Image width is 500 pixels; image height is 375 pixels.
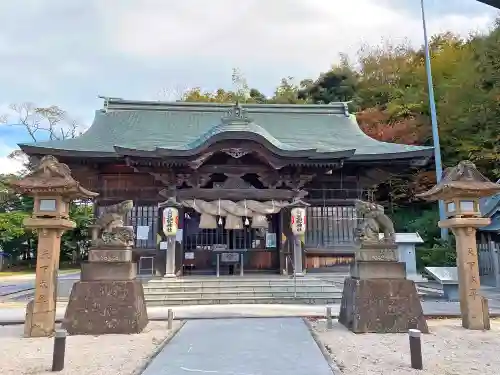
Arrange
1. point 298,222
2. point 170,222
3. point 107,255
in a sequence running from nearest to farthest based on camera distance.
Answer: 1. point 107,255
2. point 170,222
3. point 298,222

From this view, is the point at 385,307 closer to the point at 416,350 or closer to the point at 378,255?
the point at 378,255

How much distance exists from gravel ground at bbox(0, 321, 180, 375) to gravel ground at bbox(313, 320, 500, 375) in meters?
2.78

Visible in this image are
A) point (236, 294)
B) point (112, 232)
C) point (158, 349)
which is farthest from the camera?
point (236, 294)

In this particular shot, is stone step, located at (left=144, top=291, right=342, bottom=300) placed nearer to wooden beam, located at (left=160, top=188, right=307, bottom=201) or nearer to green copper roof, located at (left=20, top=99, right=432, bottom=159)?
wooden beam, located at (left=160, top=188, right=307, bottom=201)

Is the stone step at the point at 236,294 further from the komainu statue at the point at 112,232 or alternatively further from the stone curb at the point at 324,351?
the komainu statue at the point at 112,232

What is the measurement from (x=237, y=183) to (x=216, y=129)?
6.69 feet

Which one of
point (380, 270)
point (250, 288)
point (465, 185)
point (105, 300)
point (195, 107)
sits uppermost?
point (195, 107)

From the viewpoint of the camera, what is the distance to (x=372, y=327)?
709cm

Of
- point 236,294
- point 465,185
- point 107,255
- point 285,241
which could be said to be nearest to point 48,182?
point 107,255

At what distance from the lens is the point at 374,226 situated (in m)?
7.87

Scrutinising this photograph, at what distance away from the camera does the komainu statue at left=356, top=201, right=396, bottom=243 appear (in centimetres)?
777

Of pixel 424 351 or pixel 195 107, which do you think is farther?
pixel 195 107

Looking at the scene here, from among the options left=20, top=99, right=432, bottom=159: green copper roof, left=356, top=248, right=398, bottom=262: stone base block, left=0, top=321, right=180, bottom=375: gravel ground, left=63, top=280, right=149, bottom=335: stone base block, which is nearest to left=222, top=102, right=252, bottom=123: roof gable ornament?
left=20, top=99, right=432, bottom=159: green copper roof

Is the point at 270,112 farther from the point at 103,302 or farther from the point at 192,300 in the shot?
the point at 103,302
